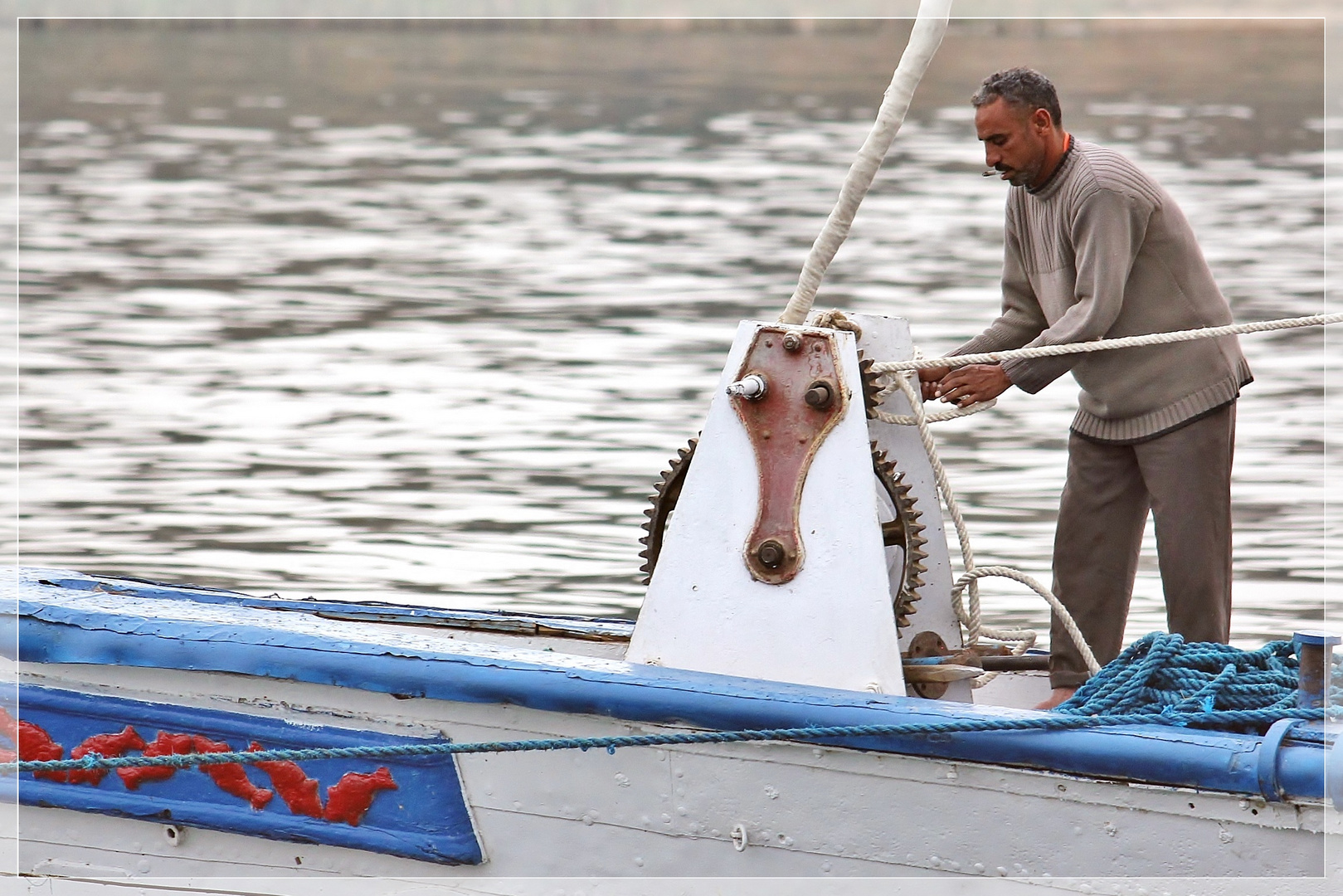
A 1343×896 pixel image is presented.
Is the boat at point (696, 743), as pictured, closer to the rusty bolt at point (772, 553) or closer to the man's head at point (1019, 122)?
the rusty bolt at point (772, 553)

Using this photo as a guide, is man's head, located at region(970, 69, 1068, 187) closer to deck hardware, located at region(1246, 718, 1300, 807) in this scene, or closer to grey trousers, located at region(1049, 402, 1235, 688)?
grey trousers, located at region(1049, 402, 1235, 688)

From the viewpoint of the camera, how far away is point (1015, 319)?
5.12 metres

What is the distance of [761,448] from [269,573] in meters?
4.46

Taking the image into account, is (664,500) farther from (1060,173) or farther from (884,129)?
(1060,173)

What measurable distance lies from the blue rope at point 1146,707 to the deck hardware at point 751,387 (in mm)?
754

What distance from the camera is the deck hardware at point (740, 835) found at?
4309mm

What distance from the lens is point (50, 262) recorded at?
55.8ft

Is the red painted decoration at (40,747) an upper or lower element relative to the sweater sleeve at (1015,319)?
lower

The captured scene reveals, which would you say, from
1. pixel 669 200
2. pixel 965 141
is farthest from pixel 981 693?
pixel 965 141

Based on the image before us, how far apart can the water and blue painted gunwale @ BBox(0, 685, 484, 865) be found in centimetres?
319

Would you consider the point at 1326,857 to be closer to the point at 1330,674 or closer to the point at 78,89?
the point at 1330,674

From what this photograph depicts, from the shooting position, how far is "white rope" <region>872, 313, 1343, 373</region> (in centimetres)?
446

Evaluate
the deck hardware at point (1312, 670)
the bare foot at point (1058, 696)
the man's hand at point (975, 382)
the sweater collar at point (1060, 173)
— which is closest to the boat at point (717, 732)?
the deck hardware at point (1312, 670)

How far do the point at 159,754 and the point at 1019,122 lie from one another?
251 centimetres
